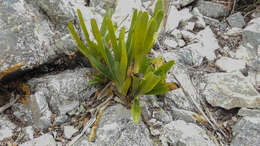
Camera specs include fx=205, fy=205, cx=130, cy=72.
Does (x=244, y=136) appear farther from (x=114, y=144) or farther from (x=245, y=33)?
(x=245, y=33)

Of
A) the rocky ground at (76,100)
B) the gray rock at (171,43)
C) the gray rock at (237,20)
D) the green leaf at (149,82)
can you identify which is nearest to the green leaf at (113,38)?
the green leaf at (149,82)

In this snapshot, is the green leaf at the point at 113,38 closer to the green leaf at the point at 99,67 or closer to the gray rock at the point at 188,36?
the green leaf at the point at 99,67

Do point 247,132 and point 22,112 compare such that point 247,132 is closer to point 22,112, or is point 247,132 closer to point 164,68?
point 164,68

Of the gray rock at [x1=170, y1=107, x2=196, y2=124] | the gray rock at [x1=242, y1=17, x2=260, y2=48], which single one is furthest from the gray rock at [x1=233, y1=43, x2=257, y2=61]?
the gray rock at [x1=170, y1=107, x2=196, y2=124]

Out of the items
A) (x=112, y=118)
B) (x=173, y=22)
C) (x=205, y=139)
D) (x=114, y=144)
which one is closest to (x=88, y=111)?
(x=112, y=118)

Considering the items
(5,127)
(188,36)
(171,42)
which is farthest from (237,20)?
(5,127)

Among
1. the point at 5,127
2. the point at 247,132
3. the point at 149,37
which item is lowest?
the point at 247,132
